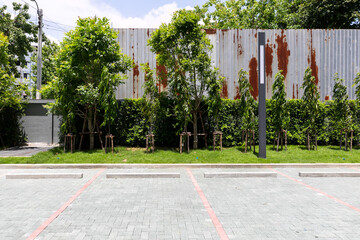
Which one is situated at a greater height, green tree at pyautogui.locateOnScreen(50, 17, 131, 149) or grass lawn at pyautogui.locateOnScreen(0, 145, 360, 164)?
green tree at pyautogui.locateOnScreen(50, 17, 131, 149)

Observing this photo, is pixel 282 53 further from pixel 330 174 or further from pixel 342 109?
pixel 330 174

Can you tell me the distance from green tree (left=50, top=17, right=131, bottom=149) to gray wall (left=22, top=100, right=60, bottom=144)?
4.39m

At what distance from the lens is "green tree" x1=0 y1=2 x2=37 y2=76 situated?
2462 cm

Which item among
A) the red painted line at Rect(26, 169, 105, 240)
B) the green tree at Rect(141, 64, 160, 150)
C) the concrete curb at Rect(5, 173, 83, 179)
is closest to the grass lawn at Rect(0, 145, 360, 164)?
the green tree at Rect(141, 64, 160, 150)

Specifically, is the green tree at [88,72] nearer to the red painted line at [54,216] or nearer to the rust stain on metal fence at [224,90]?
the red painted line at [54,216]

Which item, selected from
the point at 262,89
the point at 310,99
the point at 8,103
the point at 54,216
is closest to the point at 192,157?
the point at 262,89

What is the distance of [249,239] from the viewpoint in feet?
13.1

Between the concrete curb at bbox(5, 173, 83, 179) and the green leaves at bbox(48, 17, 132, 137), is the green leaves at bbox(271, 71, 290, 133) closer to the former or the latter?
the green leaves at bbox(48, 17, 132, 137)

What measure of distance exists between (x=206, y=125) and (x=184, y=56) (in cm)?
378

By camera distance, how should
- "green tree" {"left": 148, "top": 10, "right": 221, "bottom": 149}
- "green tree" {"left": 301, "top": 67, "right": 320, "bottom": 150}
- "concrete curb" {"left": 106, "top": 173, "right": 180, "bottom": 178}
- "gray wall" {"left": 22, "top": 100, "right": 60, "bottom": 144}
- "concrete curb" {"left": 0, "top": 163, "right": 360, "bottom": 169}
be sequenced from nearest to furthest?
"concrete curb" {"left": 106, "top": 173, "right": 180, "bottom": 178} → "concrete curb" {"left": 0, "top": 163, "right": 360, "bottom": 169} → "green tree" {"left": 148, "top": 10, "right": 221, "bottom": 149} → "green tree" {"left": 301, "top": 67, "right": 320, "bottom": 150} → "gray wall" {"left": 22, "top": 100, "right": 60, "bottom": 144}

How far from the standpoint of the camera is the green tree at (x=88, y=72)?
11.8 meters

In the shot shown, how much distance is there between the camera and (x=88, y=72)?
500 inches

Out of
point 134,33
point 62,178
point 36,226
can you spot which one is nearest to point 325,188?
point 36,226

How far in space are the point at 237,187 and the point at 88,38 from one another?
31.4 ft
